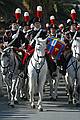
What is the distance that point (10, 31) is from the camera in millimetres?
14195

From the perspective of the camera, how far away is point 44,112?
41.4 feet

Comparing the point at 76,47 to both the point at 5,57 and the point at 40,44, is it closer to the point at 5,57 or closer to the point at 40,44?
the point at 40,44

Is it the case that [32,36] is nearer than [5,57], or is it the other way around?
[5,57]

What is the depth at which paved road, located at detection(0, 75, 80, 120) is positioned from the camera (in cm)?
1195

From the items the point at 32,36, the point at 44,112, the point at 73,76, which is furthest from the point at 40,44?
the point at 44,112

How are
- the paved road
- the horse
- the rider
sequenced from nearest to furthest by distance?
the paved road < the rider < the horse

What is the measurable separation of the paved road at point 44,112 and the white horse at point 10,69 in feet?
1.42

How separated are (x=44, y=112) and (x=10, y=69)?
1775 millimetres

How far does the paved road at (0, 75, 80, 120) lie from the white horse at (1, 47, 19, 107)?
1.42ft

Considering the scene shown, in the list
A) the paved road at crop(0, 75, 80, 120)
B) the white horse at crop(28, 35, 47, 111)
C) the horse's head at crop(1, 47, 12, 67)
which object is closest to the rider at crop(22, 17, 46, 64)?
the white horse at crop(28, 35, 47, 111)

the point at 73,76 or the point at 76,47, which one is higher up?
the point at 76,47

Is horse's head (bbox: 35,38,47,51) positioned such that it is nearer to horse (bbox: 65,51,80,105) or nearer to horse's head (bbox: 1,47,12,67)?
horse's head (bbox: 1,47,12,67)

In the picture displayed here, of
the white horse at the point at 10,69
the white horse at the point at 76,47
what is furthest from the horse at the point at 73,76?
the white horse at the point at 10,69

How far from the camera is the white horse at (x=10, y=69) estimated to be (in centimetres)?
1301
